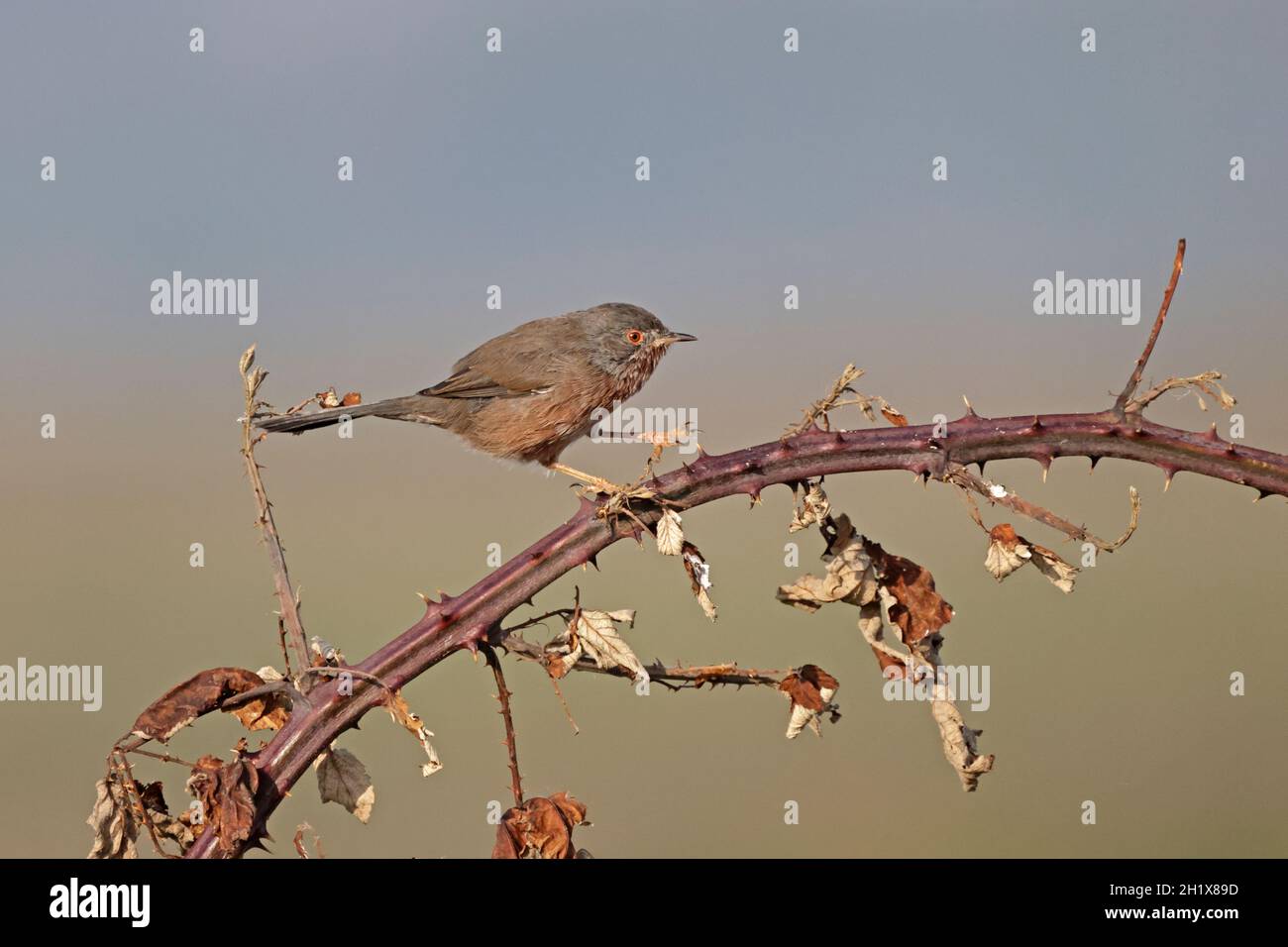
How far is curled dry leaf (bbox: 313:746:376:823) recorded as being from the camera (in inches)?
130

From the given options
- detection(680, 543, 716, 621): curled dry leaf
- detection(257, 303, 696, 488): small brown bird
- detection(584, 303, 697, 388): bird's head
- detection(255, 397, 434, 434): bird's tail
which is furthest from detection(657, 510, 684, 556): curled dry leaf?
detection(584, 303, 697, 388): bird's head

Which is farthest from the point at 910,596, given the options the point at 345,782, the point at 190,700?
the point at 190,700

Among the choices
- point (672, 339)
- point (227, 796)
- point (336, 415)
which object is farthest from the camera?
point (672, 339)

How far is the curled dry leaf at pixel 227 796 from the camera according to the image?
2.89 meters

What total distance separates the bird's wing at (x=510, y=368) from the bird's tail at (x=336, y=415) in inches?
7.4

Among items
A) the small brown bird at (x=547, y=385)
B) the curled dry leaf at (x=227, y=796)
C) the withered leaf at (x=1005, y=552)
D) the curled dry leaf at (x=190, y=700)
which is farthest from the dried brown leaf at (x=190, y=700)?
the small brown bird at (x=547, y=385)

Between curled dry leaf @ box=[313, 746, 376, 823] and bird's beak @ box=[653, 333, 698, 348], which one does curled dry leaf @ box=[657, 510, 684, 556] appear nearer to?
curled dry leaf @ box=[313, 746, 376, 823]

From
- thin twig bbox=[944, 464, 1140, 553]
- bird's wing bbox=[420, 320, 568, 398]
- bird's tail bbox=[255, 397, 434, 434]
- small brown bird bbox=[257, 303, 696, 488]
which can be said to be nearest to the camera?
thin twig bbox=[944, 464, 1140, 553]

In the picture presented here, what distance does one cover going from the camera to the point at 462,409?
716 centimetres

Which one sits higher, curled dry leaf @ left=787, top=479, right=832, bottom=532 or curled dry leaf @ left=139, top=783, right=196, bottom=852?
curled dry leaf @ left=787, top=479, right=832, bottom=532

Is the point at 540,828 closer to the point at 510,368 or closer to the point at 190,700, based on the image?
the point at 190,700

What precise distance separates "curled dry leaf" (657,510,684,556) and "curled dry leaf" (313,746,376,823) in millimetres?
1136

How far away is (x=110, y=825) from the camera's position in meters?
3.24

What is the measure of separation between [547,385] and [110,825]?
4.07 meters
